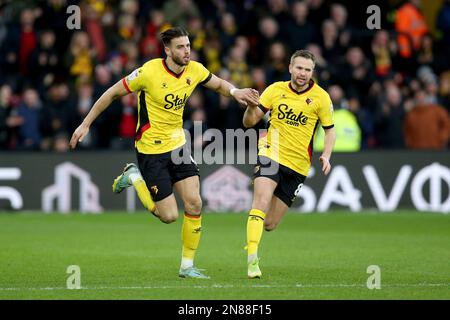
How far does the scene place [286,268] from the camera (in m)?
12.2

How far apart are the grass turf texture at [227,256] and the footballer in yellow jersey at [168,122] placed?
58 cm

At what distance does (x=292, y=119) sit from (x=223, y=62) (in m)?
10.0

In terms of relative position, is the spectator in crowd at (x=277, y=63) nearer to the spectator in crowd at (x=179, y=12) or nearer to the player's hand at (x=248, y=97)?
the spectator in crowd at (x=179, y=12)

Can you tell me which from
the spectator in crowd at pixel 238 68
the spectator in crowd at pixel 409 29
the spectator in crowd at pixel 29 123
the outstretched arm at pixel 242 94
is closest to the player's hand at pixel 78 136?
the outstretched arm at pixel 242 94

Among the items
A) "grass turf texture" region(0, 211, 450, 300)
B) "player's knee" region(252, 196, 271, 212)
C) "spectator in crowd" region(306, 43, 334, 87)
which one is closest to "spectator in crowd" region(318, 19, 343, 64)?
"spectator in crowd" region(306, 43, 334, 87)

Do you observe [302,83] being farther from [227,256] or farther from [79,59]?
[79,59]

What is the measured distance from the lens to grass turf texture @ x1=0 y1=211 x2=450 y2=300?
405 inches

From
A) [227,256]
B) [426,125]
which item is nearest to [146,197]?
[227,256]

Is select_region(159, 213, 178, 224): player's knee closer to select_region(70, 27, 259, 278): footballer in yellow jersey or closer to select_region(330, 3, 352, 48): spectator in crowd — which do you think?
select_region(70, 27, 259, 278): footballer in yellow jersey

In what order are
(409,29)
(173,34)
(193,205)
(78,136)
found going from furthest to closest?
(409,29)
(193,205)
(173,34)
(78,136)

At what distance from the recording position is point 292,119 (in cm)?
1194

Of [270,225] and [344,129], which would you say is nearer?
[270,225]
